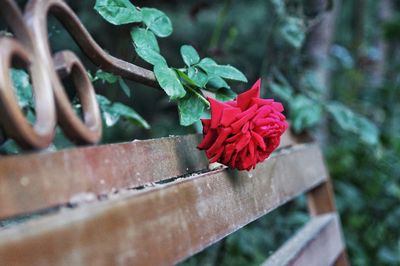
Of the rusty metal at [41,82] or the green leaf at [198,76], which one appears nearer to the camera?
the rusty metal at [41,82]

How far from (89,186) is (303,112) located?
1199 millimetres

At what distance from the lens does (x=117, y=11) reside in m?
0.77

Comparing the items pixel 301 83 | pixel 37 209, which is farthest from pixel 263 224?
pixel 37 209

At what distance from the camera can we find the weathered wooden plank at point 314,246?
107 cm

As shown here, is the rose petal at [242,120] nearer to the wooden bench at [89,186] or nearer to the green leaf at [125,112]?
the wooden bench at [89,186]

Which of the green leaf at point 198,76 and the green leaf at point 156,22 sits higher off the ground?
the green leaf at point 156,22

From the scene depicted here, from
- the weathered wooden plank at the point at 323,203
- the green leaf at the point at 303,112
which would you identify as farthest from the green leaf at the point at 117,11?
the weathered wooden plank at the point at 323,203

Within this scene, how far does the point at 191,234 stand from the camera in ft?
2.09

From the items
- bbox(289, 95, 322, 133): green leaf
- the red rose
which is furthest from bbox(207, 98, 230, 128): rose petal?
bbox(289, 95, 322, 133): green leaf

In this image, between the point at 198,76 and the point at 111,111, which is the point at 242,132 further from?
the point at 111,111

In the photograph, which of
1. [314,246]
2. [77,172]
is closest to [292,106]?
[314,246]

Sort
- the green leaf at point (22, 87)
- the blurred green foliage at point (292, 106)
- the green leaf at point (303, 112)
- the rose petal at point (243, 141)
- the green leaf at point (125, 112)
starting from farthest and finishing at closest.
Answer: the blurred green foliage at point (292, 106), the green leaf at point (303, 112), the green leaf at point (125, 112), the green leaf at point (22, 87), the rose petal at point (243, 141)

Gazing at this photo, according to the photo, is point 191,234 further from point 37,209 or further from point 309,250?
point 309,250

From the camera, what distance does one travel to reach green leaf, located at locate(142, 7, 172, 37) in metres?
0.84
